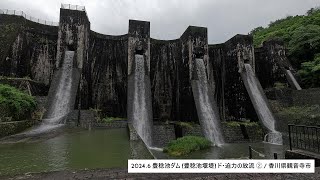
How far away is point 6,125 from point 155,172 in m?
6.72

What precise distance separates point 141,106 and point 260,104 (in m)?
6.73

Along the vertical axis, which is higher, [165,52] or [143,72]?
[165,52]

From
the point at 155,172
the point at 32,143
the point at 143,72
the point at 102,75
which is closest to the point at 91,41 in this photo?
the point at 102,75

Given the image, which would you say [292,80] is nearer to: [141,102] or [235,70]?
[235,70]

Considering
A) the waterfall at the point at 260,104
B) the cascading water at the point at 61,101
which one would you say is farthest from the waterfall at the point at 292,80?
the cascading water at the point at 61,101

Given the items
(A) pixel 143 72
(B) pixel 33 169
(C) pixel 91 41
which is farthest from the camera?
(C) pixel 91 41

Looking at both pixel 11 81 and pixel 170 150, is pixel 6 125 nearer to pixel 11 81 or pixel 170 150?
pixel 11 81

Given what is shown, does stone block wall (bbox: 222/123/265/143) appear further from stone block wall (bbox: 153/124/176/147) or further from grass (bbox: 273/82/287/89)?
grass (bbox: 273/82/287/89)

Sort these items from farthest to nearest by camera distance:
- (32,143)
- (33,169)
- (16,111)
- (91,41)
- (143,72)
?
(91,41) → (143,72) → (16,111) → (32,143) → (33,169)

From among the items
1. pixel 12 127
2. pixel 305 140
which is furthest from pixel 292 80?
pixel 12 127

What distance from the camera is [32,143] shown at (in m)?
7.63

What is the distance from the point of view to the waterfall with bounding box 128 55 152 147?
492 inches

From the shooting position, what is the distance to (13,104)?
973 cm

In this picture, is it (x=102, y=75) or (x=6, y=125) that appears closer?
(x=6, y=125)
